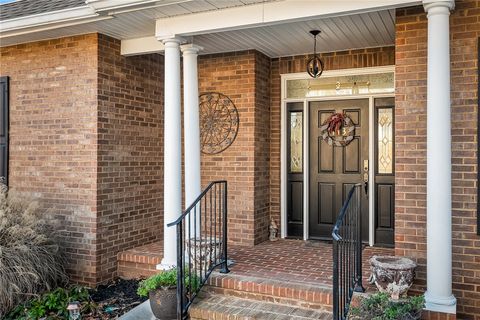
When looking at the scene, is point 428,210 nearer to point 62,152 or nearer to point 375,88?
point 375,88

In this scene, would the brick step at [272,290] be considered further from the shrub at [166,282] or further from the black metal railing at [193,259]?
the shrub at [166,282]

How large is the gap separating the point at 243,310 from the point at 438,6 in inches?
125

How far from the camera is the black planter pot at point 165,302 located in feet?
13.5

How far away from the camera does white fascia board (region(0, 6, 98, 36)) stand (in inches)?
187

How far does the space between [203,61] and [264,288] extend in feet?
11.6

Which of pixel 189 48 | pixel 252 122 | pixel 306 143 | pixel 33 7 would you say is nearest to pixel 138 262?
pixel 252 122

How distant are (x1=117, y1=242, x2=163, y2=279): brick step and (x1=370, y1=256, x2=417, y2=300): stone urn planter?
2713mm

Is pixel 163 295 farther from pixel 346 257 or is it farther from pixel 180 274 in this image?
pixel 346 257

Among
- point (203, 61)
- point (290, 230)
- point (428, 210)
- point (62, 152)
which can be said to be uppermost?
point (203, 61)

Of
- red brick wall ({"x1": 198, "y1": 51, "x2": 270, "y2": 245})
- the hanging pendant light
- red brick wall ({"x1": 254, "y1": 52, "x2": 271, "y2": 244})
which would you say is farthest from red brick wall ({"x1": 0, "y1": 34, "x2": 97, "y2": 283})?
the hanging pendant light

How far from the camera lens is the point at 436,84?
3.60m

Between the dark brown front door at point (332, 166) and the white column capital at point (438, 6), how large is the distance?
7.63 feet

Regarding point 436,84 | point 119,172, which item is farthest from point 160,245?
point 436,84

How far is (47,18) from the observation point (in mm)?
5020
